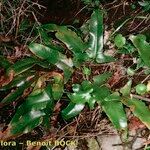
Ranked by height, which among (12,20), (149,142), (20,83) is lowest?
(149,142)

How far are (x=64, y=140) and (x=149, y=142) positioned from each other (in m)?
0.39

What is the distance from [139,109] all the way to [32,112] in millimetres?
457

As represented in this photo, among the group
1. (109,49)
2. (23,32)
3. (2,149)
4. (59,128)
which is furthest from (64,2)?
(2,149)

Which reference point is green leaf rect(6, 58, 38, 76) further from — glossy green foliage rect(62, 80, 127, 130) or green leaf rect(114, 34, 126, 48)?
green leaf rect(114, 34, 126, 48)

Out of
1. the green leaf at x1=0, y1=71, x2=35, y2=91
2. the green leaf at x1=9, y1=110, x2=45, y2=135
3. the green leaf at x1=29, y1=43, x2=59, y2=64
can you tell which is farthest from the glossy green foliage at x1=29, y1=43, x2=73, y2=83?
the green leaf at x1=9, y1=110, x2=45, y2=135

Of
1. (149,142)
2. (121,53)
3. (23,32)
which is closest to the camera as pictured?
(149,142)

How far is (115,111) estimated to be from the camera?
1.40 meters

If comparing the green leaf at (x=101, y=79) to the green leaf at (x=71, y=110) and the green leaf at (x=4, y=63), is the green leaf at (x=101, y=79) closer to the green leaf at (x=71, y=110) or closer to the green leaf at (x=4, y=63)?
the green leaf at (x=71, y=110)

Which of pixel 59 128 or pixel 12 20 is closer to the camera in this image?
pixel 59 128

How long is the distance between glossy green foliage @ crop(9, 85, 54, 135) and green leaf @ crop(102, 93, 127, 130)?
25 cm

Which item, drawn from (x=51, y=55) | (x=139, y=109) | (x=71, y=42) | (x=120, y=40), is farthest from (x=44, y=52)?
(x=139, y=109)

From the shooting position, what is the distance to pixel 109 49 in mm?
1815

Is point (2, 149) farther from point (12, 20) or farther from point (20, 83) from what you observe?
point (12, 20)

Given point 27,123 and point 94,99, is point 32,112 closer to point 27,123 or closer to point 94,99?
point 27,123
